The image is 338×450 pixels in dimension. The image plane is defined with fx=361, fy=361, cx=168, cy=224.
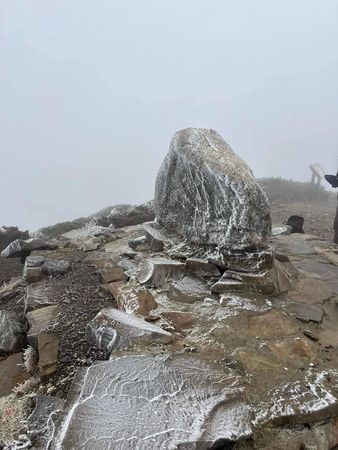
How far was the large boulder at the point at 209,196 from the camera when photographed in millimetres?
4645

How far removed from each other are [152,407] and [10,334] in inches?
91.9

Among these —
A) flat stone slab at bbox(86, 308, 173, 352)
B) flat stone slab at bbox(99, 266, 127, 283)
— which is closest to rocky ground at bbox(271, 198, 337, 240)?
flat stone slab at bbox(99, 266, 127, 283)

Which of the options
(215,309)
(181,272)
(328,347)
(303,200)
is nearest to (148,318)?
(215,309)

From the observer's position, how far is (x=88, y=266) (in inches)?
227

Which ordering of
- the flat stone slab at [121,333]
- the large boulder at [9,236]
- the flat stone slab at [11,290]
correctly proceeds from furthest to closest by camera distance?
the large boulder at [9,236] → the flat stone slab at [11,290] → the flat stone slab at [121,333]

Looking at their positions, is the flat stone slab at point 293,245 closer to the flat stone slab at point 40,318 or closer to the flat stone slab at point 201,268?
the flat stone slab at point 201,268

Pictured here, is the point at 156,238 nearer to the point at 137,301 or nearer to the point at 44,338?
the point at 137,301

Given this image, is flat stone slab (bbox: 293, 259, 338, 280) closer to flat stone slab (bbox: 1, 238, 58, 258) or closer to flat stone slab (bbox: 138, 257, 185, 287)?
flat stone slab (bbox: 138, 257, 185, 287)

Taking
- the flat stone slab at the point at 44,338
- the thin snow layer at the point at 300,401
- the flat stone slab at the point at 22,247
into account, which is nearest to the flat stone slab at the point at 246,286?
the thin snow layer at the point at 300,401

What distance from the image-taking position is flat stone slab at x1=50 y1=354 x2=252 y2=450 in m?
2.34

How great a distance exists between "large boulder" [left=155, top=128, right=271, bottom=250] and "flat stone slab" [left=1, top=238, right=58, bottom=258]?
228cm

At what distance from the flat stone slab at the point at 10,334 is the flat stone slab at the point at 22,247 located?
215cm

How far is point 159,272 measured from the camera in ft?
15.6

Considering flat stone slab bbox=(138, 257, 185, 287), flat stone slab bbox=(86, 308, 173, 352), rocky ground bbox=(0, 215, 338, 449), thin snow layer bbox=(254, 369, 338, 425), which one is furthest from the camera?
flat stone slab bbox=(138, 257, 185, 287)
